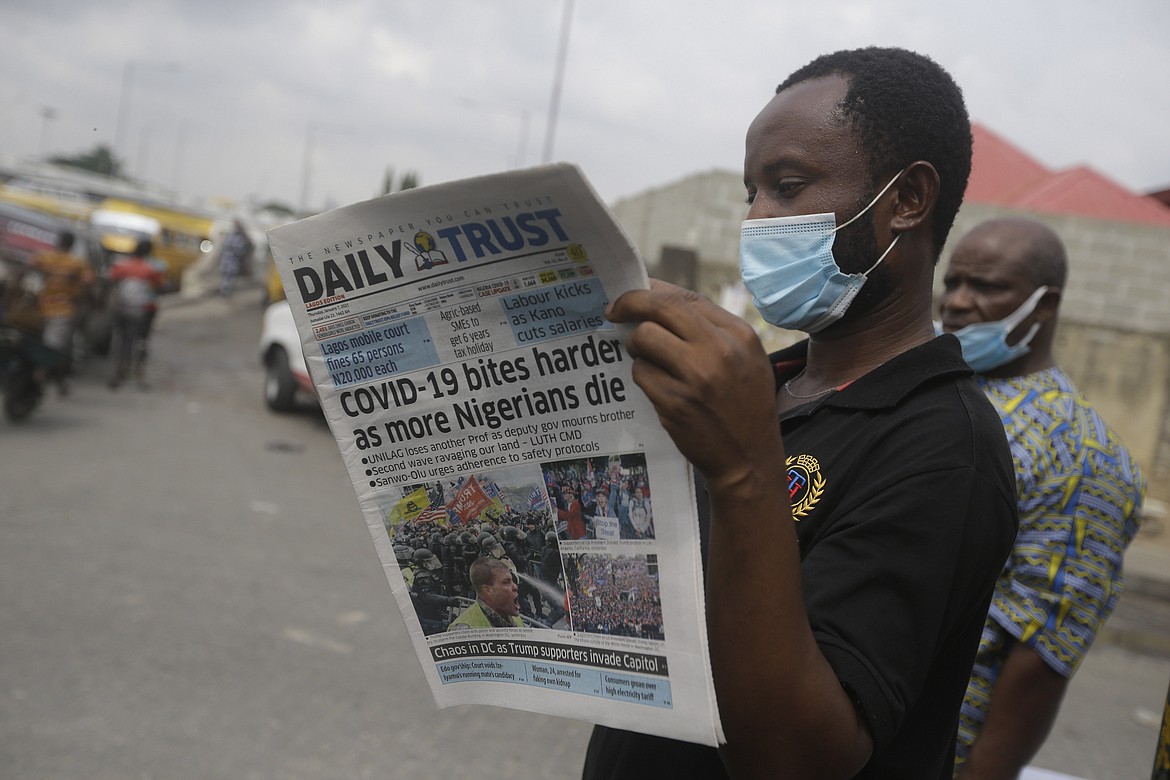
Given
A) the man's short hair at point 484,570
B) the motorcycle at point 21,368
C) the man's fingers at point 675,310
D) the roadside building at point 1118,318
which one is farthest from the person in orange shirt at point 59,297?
the man's fingers at point 675,310

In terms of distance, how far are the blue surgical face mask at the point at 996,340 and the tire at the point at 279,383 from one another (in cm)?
955

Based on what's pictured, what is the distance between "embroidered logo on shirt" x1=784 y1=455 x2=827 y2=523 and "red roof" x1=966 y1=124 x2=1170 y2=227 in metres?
11.7

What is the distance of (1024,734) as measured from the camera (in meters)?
1.88

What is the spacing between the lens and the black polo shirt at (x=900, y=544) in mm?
1022

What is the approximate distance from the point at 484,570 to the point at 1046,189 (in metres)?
13.8

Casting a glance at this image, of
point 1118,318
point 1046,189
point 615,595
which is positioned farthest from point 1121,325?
point 615,595

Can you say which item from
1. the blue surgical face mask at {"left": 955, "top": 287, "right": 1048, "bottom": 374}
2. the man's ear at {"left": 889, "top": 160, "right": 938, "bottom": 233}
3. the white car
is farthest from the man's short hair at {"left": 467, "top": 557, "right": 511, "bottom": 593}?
the white car

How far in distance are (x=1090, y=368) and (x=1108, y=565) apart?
9892 millimetres

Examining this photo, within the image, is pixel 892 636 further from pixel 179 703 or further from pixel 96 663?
pixel 96 663

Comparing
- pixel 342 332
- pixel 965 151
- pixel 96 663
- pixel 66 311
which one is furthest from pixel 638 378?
pixel 66 311

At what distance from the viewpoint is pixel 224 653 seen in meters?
4.36

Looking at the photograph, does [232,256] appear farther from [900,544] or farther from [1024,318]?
[900,544]

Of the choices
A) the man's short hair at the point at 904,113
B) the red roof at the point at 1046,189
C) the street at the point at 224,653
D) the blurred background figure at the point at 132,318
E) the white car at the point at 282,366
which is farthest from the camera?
the red roof at the point at 1046,189

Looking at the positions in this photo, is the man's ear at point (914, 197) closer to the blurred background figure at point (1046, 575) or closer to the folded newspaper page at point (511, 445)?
the folded newspaper page at point (511, 445)
